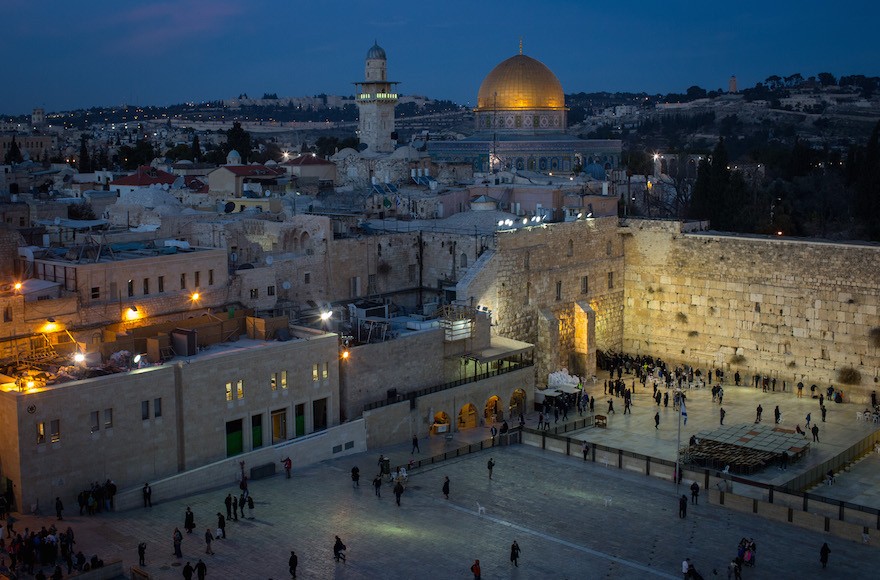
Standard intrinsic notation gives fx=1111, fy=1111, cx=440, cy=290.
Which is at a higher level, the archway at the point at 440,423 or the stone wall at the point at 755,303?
the stone wall at the point at 755,303

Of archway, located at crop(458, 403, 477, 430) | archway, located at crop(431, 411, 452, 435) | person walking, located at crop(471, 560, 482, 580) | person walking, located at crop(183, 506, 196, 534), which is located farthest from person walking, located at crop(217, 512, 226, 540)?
archway, located at crop(458, 403, 477, 430)

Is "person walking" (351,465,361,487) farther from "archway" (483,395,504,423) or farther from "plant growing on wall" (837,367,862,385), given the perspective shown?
"plant growing on wall" (837,367,862,385)

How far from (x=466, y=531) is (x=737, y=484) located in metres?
6.64

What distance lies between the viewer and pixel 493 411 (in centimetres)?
3005

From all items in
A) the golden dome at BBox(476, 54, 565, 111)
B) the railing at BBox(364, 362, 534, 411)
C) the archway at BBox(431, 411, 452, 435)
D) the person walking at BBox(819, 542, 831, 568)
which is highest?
the golden dome at BBox(476, 54, 565, 111)

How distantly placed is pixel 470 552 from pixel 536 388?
12.5 meters

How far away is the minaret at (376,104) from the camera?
6625 centimetres

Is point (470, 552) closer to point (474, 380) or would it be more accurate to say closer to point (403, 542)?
point (403, 542)

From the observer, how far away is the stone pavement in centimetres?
1959

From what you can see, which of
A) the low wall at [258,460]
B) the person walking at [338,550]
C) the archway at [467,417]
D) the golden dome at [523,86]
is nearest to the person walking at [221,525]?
the person walking at [338,550]

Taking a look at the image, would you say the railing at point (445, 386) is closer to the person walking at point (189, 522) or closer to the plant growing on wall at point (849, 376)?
the person walking at point (189, 522)

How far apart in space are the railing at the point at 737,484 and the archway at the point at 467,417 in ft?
6.84

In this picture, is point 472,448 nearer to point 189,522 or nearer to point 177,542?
point 189,522

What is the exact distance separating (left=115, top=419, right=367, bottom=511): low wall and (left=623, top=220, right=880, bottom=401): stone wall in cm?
1478
